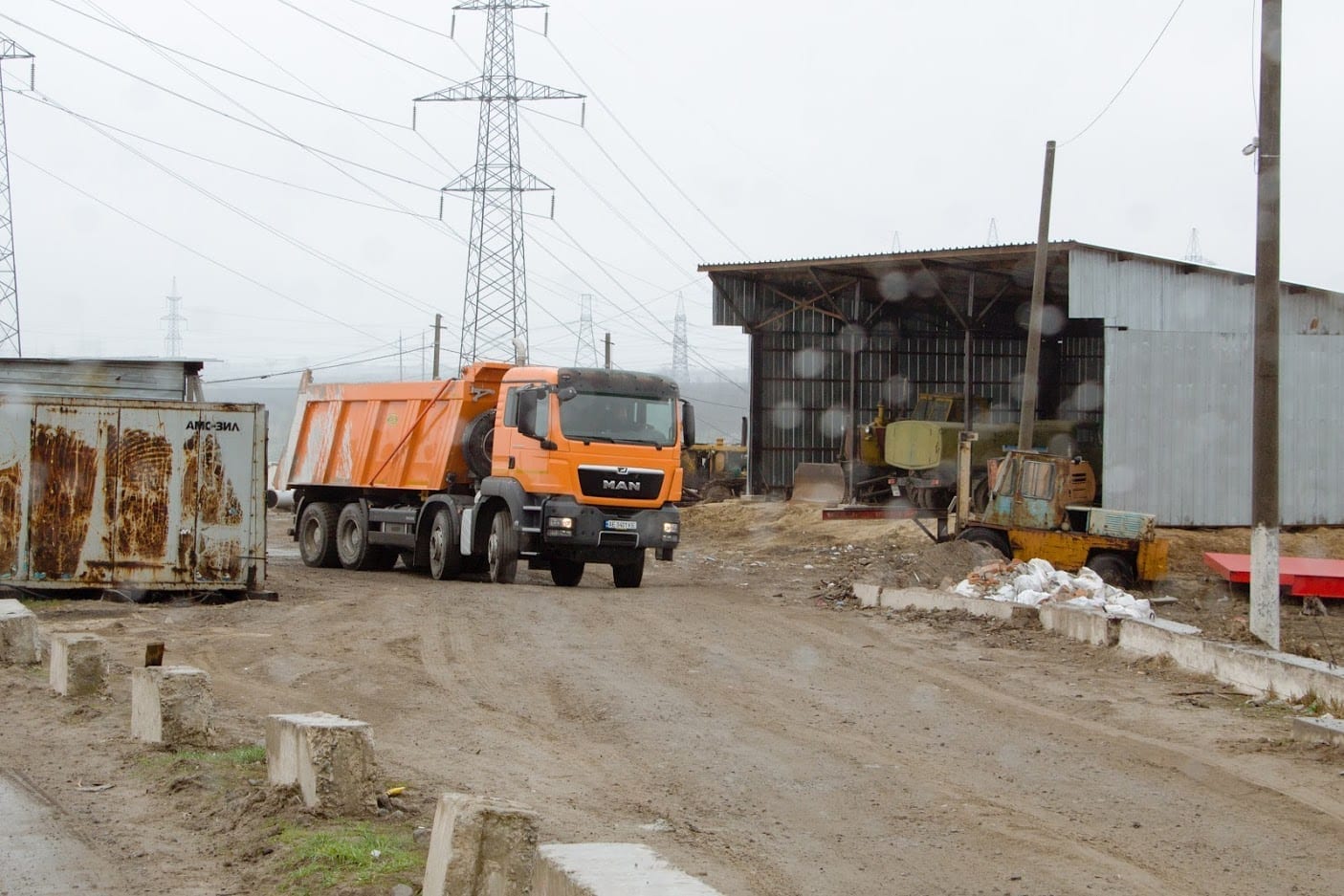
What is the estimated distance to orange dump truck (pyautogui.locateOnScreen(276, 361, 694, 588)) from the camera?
18.9 m

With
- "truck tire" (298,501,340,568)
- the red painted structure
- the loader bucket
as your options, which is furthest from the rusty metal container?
the loader bucket

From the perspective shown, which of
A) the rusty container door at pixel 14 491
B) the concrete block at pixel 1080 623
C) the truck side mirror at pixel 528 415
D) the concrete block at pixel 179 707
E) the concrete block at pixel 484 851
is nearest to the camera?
the concrete block at pixel 484 851

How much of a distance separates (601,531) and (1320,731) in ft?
37.3

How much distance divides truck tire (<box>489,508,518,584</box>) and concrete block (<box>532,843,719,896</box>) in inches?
568

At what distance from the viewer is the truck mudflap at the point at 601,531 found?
18.8 m

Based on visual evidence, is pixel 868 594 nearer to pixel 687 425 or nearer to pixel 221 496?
pixel 687 425

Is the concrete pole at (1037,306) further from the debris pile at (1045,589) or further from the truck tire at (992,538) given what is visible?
the debris pile at (1045,589)

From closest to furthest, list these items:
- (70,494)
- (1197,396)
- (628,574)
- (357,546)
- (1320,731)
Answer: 1. (1320,731)
2. (70,494)
3. (628,574)
4. (357,546)
5. (1197,396)

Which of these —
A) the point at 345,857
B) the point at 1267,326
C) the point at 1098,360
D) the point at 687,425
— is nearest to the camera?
the point at 345,857

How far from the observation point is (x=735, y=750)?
858 centimetres

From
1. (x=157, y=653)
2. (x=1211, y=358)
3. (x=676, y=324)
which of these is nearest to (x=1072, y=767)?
(x=157, y=653)

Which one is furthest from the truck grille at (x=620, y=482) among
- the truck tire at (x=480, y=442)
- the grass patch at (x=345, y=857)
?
the grass patch at (x=345, y=857)

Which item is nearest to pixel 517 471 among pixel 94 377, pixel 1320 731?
pixel 94 377

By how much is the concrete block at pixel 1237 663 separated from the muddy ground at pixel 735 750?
0.73ft
